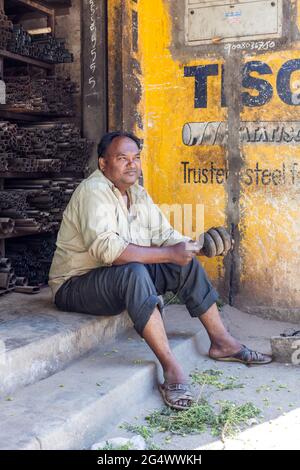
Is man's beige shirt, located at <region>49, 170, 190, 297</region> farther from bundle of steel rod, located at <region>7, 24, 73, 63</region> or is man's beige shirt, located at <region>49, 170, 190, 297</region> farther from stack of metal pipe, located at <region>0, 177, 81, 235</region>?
bundle of steel rod, located at <region>7, 24, 73, 63</region>

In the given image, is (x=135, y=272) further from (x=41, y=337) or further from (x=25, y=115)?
(x=25, y=115)

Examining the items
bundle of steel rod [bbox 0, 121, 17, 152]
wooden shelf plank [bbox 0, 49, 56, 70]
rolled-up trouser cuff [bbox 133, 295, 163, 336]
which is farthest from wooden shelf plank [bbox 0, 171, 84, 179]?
rolled-up trouser cuff [bbox 133, 295, 163, 336]

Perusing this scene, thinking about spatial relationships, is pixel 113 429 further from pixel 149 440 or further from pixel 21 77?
pixel 21 77

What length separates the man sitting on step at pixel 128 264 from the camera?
379 cm

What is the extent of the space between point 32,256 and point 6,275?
2.35 feet

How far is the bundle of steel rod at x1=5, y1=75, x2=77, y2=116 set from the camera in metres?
5.49

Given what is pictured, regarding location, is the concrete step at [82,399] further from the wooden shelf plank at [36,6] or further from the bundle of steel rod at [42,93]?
the wooden shelf plank at [36,6]

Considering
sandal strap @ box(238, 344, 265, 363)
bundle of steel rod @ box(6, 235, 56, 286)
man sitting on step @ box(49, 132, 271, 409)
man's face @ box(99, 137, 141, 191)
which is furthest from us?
bundle of steel rod @ box(6, 235, 56, 286)

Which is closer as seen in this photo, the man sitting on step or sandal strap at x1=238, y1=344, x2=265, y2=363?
the man sitting on step

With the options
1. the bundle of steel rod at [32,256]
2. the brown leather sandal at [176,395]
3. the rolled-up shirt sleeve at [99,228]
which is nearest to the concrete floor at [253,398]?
the brown leather sandal at [176,395]

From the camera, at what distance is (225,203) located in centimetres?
596

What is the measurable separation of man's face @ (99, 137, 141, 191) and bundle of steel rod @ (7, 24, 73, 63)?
1904 millimetres

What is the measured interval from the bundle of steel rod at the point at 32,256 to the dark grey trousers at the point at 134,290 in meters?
1.31

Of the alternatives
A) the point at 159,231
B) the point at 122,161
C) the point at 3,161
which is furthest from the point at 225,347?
the point at 3,161
